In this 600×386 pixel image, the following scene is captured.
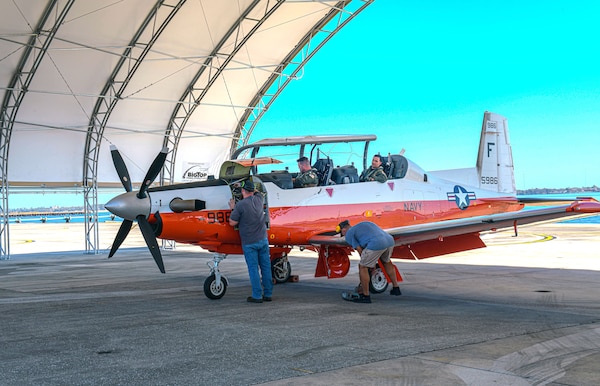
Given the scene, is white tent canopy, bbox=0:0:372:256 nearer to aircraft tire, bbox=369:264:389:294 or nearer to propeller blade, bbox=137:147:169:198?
propeller blade, bbox=137:147:169:198

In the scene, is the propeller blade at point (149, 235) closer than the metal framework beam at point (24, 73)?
Yes

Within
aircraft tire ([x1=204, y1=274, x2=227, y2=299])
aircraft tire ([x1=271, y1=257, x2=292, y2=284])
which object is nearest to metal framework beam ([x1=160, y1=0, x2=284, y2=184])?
A: aircraft tire ([x1=271, y1=257, x2=292, y2=284])

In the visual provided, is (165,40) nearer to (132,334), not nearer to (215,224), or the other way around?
(215,224)

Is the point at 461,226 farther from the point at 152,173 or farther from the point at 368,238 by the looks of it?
the point at 152,173

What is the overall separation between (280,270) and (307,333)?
A: 244 inches

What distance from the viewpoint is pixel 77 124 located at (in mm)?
23578

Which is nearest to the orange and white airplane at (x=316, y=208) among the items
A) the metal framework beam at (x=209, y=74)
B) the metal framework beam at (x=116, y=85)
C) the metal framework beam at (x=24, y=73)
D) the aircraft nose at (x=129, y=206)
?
the aircraft nose at (x=129, y=206)

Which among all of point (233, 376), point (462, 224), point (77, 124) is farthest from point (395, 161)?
point (77, 124)

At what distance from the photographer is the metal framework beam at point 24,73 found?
18120 millimetres

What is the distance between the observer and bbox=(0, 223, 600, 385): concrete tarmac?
5.16 metres

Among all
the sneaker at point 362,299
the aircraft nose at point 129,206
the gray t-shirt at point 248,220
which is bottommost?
the sneaker at point 362,299

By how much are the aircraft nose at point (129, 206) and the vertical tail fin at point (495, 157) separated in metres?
8.27

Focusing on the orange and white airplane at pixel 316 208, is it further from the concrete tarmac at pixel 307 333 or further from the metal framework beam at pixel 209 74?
the metal framework beam at pixel 209 74

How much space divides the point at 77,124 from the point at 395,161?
15831mm
